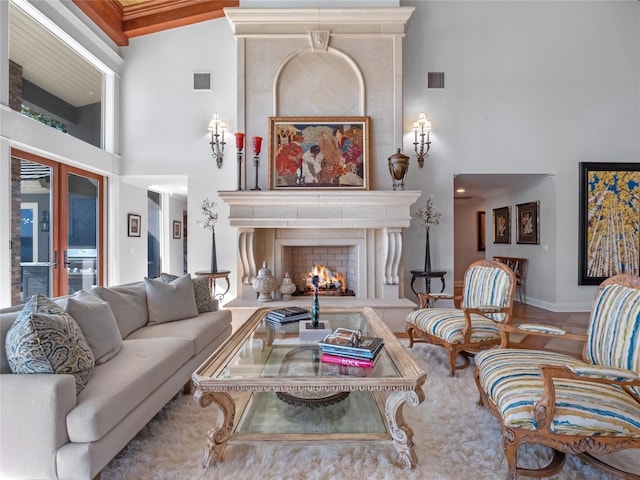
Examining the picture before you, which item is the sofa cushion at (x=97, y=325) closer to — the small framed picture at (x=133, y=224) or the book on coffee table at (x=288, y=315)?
the book on coffee table at (x=288, y=315)

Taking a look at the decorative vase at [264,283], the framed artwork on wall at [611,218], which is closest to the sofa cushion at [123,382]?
the decorative vase at [264,283]

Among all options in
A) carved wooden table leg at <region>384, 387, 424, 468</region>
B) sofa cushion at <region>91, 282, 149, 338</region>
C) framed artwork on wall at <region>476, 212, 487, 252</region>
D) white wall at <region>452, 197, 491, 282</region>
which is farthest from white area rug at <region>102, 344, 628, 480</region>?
framed artwork on wall at <region>476, 212, 487, 252</region>

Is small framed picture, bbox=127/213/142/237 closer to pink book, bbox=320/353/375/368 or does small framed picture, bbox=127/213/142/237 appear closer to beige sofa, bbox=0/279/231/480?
beige sofa, bbox=0/279/231/480

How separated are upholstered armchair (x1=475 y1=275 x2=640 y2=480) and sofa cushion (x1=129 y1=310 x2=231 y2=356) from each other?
79.5 inches

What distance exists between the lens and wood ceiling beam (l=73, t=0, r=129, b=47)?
428 centimetres

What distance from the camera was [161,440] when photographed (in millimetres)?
1948

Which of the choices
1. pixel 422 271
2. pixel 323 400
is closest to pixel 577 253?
pixel 422 271

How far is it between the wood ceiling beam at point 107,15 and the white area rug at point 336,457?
4.90 metres

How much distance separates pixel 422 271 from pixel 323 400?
3.21 m

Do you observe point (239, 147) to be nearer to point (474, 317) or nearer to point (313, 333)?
point (313, 333)

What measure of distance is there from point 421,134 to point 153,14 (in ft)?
13.6

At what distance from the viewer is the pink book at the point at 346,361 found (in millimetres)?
1801

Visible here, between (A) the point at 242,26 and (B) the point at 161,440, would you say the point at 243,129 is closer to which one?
(A) the point at 242,26

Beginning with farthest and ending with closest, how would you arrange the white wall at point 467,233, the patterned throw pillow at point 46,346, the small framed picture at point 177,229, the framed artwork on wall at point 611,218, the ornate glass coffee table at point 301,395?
1. the white wall at point 467,233
2. the small framed picture at point 177,229
3. the framed artwork on wall at point 611,218
4. the ornate glass coffee table at point 301,395
5. the patterned throw pillow at point 46,346
